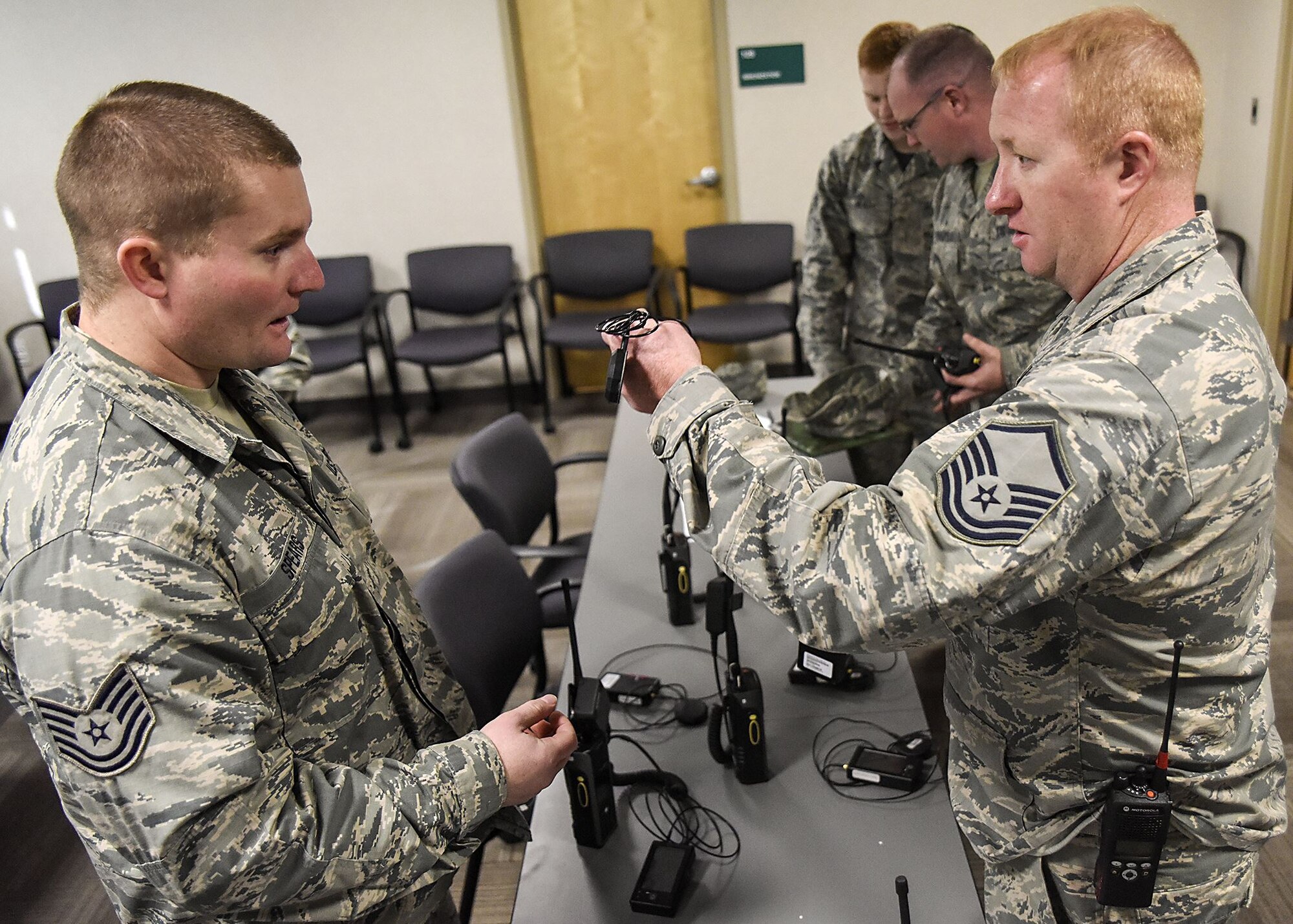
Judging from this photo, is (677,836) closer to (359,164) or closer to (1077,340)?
(1077,340)

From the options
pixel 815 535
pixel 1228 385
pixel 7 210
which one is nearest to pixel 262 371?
pixel 815 535

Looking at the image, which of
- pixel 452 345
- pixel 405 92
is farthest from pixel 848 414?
pixel 405 92

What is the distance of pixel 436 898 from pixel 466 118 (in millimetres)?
4516

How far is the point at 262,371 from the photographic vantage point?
10.2ft

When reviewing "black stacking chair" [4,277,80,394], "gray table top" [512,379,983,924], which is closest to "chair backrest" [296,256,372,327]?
"black stacking chair" [4,277,80,394]

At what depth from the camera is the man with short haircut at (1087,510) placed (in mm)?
866

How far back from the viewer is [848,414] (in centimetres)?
242

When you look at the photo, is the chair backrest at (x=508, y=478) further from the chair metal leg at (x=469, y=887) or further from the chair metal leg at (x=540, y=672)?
the chair metal leg at (x=469, y=887)

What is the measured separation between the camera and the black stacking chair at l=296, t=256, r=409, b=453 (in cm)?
497

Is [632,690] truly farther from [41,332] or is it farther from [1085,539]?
[41,332]

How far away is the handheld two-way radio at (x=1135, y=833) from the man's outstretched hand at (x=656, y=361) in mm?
614

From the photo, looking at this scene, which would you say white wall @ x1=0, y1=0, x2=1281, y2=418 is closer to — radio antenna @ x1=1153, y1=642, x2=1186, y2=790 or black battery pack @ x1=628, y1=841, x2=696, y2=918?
black battery pack @ x1=628, y1=841, x2=696, y2=918

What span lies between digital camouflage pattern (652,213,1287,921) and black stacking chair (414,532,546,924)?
88 centimetres

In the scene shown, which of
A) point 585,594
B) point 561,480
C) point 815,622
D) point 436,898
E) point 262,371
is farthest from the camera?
point 561,480
